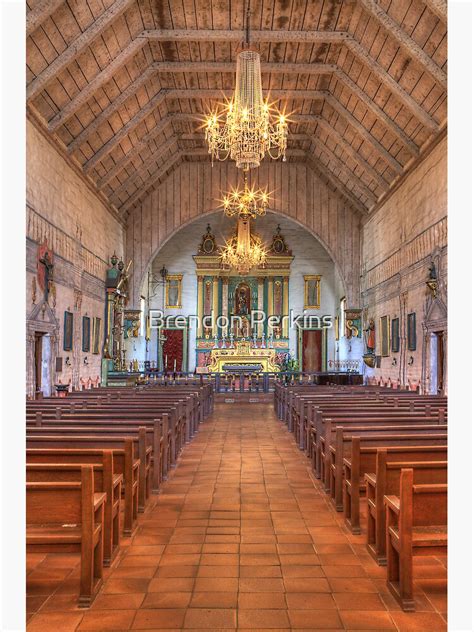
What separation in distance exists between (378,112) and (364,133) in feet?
4.49

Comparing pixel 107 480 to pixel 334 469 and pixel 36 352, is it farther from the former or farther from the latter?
pixel 36 352

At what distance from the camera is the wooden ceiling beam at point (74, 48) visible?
11047 mm

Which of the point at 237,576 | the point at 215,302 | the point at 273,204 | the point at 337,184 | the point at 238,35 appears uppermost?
the point at 238,35

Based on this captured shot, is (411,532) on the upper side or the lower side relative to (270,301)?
lower

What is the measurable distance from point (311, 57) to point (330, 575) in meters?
13.2

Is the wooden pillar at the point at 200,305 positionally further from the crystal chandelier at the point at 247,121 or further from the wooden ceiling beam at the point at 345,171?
the crystal chandelier at the point at 247,121

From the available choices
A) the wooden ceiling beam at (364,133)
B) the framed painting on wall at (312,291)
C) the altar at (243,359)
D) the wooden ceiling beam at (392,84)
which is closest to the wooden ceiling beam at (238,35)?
the wooden ceiling beam at (392,84)

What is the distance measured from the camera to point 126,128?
50.2 ft

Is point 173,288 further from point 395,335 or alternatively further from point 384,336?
point 395,335

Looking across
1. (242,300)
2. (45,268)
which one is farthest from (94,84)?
(242,300)

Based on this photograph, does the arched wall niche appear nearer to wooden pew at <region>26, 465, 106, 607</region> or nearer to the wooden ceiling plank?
the wooden ceiling plank

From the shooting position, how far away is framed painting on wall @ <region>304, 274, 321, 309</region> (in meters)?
25.8

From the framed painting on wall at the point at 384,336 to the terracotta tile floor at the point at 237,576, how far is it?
12.4 m
